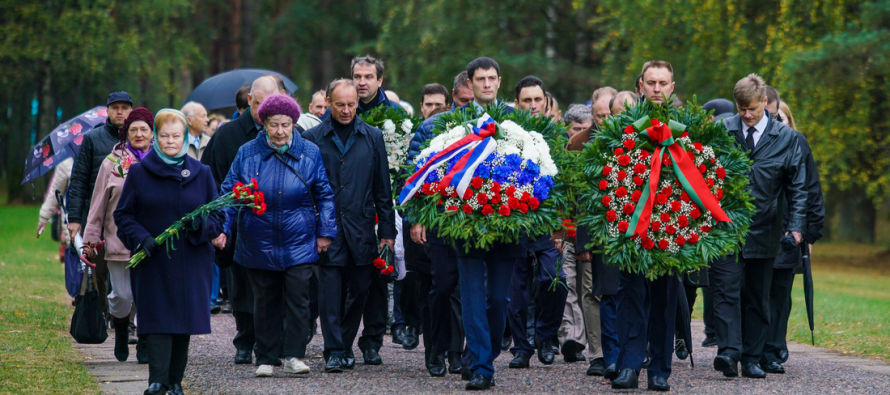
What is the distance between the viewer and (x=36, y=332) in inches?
389

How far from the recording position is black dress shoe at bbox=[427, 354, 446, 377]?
7730 mm

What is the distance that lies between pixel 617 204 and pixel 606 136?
468mm

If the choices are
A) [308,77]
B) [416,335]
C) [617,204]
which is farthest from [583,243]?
[308,77]

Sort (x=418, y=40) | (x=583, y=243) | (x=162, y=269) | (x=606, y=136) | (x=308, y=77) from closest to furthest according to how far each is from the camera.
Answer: (x=162, y=269), (x=606, y=136), (x=583, y=243), (x=418, y=40), (x=308, y=77)

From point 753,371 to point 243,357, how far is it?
3.92 meters

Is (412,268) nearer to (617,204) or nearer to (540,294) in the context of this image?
(540,294)

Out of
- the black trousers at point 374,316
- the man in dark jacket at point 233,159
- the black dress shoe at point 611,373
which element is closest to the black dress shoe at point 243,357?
the man in dark jacket at point 233,159

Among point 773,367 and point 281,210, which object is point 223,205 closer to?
point 281,210

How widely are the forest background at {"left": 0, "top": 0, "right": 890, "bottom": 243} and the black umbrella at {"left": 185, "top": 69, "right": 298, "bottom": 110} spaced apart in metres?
11.4

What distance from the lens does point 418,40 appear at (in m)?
31.1

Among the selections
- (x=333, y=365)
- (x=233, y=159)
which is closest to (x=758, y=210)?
(x=333, y=365)

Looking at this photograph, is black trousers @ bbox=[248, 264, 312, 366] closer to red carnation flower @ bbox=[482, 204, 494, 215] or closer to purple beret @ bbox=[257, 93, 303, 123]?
purple beret @ bbox=[257, 93, 303, 123]

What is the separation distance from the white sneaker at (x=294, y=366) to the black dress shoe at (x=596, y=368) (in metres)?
2.12

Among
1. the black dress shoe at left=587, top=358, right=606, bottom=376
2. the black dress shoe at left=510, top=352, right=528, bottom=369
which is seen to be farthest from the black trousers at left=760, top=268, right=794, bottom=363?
the black dress shoe at left=510, top=352, right=528, bottom=369
